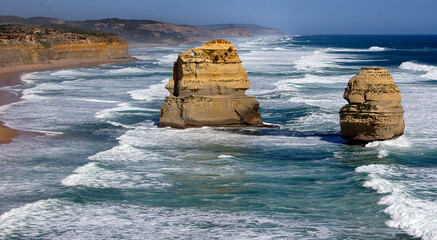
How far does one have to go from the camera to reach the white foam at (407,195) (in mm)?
12148

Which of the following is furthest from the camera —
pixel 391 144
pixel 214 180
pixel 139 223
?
pixel 391 144

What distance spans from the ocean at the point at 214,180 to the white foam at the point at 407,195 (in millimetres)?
27

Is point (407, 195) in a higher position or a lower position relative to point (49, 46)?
lower

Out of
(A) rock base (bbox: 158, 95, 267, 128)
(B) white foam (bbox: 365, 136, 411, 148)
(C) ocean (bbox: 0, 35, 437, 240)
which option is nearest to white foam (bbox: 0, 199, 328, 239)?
(C) ocean (bbox: 0, 35, 437, 240)

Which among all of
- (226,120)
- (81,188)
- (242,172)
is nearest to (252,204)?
(242,172)

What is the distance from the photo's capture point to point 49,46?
251ft

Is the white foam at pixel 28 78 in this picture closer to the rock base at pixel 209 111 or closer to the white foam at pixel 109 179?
the rock base at pixel 209 111

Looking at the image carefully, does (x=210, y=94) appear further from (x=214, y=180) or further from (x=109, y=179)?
(x=109, y=179)

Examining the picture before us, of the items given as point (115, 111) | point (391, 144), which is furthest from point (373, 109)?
point (115, 111)

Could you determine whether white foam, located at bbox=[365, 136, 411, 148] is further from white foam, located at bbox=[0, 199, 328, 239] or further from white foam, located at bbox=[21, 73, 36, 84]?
white foam, located at bbox=[21, 73, 36, 84]

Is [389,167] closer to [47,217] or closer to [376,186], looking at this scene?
[376,186]

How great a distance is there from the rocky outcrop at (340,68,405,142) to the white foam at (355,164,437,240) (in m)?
2.30

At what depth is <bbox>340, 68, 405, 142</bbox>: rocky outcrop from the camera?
18859 mm

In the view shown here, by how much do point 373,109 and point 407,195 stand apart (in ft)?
16.9
